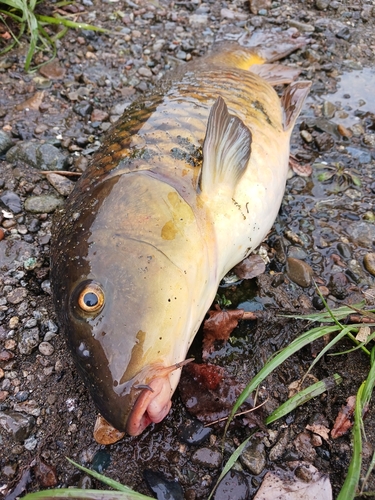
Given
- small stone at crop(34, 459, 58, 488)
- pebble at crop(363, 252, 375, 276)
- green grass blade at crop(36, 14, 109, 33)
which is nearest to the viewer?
small stone at crop(34, 459, 58, 488)

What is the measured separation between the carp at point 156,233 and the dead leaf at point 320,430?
888 mm

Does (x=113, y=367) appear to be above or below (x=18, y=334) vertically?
above

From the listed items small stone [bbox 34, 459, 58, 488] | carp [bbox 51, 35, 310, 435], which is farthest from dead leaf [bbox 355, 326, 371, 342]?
small stone [bbox 34, 459, 58, 488]

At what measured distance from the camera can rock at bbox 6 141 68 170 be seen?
151 inches

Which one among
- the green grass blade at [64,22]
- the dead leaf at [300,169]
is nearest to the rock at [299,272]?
the dead leaf at [300,169]

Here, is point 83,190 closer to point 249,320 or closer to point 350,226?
point 249,320

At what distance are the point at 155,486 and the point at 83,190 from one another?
68.5 inches

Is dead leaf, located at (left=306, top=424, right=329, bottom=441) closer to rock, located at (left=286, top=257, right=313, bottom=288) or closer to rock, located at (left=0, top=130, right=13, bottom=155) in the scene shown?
rock, located at (left=286, top=257, right=313, bottom=288)

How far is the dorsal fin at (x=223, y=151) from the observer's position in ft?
8.29

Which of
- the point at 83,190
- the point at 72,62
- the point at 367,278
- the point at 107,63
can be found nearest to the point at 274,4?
the point at 107,63

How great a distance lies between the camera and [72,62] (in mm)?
4840

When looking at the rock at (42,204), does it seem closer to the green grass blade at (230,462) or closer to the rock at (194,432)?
the rock at (194,432)

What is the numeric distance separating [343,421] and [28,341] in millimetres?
2055

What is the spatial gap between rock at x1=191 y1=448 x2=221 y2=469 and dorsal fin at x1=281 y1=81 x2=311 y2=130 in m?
2.54
